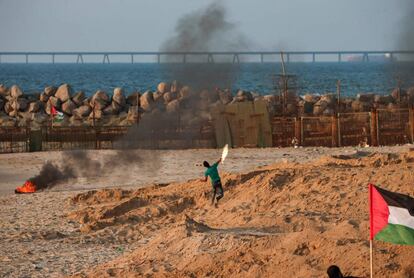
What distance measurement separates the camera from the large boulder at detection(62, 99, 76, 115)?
5625 cm

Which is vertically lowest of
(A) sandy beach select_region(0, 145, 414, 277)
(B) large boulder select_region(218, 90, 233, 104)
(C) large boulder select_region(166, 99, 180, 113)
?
(A) sandy beach select_region(0, 145, 414, 277)

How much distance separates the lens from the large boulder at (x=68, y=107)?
56.2 m

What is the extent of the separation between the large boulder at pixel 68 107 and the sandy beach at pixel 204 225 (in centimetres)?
2587

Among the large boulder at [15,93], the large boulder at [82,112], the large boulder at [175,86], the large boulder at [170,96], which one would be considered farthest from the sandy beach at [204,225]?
the large boulder at [15,93]

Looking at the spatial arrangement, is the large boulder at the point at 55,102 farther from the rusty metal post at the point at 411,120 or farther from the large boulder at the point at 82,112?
the rusty metal post at the point at 411,120

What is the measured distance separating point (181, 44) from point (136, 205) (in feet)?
21.8

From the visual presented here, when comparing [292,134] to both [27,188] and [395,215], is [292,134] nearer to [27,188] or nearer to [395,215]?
[27,188]

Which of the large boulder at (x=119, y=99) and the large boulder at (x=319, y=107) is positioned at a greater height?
the large boulder at (x=119, y=99)

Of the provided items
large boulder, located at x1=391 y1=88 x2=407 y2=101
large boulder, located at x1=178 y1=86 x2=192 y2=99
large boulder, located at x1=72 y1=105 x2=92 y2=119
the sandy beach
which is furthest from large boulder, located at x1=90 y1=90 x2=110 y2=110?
the sandy beach

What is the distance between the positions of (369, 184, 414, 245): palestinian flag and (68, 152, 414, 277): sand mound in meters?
1.94

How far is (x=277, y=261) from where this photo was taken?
15492 mm

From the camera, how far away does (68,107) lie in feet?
186

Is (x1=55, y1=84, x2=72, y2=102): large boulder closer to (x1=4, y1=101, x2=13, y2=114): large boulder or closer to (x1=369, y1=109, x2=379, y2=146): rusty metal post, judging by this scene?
(x1=4, y1=101, x2=13, y2=114): large boulder

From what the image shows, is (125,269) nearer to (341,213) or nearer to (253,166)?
(341,213)
